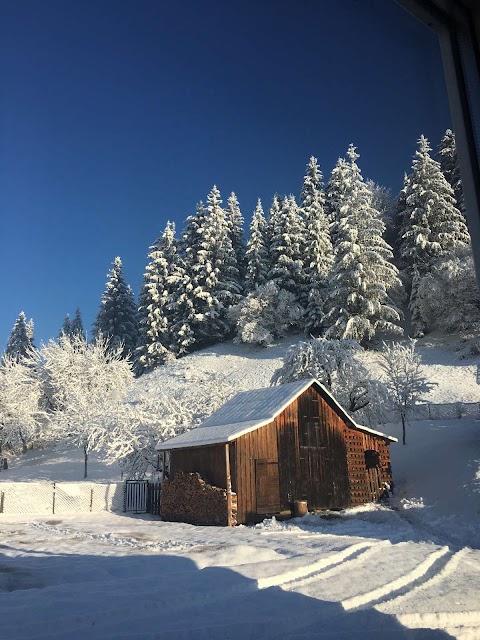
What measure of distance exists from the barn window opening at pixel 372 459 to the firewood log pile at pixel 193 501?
740 cm

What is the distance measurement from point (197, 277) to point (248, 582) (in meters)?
43.2

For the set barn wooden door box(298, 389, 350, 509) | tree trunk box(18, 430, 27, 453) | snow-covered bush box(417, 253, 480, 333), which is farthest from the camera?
tree trunk box(18, 430, 27, 453)

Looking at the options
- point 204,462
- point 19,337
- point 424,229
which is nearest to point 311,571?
point 204,462

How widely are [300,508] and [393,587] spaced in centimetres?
1116

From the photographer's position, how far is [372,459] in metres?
21.1

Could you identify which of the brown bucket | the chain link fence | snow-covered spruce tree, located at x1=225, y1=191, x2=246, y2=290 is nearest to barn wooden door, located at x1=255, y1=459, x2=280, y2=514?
the brown bucket

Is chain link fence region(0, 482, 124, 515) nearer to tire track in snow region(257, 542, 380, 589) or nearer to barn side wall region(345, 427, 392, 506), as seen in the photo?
barn side wall region(345, 427, 392, 506)

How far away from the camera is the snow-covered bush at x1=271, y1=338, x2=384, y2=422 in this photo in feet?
88.8

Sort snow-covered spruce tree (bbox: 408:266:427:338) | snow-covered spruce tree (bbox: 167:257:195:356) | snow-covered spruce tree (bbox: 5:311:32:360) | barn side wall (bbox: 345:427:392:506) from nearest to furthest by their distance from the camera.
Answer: barn side wall (bbox: 345:427:392:506), snow-covered spruce tree (bbox: 408:266:427:338), snow-covered spruce tree (bbox: 167:257:195:356), snow-covered spruce tree (bbox: 5:311:32:360)

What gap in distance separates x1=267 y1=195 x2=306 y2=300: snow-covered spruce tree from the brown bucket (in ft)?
95.7

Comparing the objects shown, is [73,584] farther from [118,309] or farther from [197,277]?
[118,309]

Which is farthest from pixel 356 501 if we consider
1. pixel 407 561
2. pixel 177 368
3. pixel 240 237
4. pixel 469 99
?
pixel 240 237

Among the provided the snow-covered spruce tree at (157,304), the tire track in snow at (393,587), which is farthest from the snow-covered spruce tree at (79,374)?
the tire track in snow at (393,587)

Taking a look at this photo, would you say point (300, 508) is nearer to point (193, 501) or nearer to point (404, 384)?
point (193, 501)
